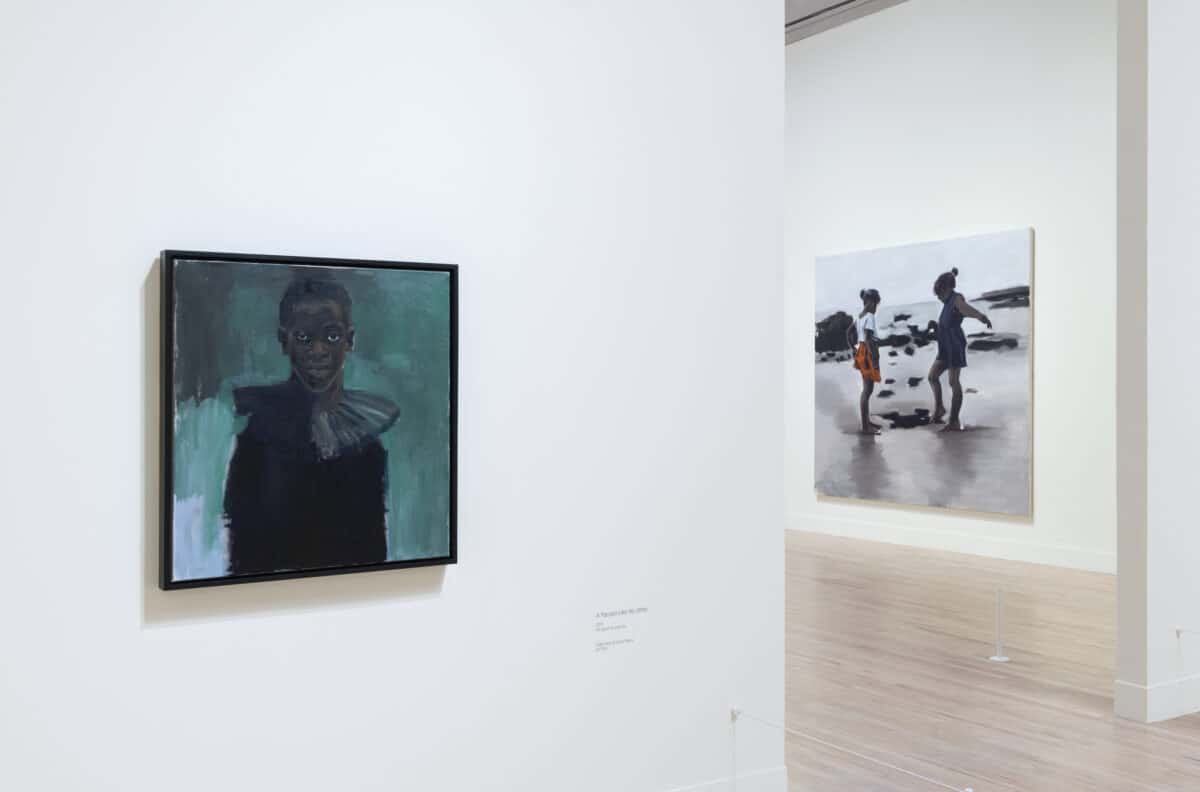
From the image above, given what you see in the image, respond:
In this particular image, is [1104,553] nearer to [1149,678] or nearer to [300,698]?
[1149,678]

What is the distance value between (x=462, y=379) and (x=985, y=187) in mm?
7945

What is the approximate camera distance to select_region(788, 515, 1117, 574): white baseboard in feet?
31.3

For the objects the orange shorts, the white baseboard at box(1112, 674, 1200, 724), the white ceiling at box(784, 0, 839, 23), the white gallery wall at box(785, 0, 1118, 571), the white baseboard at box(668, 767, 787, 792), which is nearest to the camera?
the white baseboard at box(668, 767, 787, 792)

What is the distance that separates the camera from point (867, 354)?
38.0 ft

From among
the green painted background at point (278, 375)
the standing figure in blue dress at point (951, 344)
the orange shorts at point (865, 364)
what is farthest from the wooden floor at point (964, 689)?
the orange shorts at point (865, 364)

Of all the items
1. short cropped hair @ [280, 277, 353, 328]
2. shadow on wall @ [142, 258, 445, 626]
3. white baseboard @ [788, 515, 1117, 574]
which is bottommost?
white baseboard @ [788, 515, 1117, 574]

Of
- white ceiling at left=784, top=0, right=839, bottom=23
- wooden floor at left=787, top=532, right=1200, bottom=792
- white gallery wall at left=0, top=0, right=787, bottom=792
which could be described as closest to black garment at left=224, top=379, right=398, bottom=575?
white gallery wall at left=0, top=0, right=787, bottom=792

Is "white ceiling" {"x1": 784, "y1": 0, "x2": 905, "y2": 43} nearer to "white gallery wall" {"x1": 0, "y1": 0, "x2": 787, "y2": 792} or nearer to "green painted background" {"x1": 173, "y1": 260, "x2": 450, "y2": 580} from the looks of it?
"white gallery wall" {"x1": 0, "y1": 0, "x2": 787, "y2": 792}

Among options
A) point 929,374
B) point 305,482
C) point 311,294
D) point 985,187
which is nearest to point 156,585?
point 305,482

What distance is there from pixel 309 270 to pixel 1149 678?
430 centimetres

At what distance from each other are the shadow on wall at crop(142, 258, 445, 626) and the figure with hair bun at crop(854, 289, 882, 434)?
8702 millimetres

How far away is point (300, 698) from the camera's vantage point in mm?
3416

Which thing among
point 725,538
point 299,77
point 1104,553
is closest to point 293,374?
point 299,77

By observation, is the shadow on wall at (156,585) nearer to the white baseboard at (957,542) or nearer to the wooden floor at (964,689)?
the wooden floor at (964,689)
